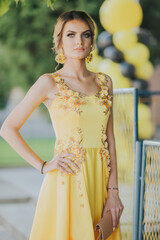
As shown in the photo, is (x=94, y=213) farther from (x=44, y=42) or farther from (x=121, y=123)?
(x=44, y=42)

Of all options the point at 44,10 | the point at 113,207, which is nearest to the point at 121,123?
the point at 113,207

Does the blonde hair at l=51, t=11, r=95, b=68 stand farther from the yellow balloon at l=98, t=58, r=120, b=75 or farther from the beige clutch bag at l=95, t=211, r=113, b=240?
the yellow balloon at l=98, t=58, r=120, b=75

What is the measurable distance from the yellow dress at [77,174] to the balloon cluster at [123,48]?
3.68 metres

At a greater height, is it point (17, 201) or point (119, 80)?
point (119, 80)

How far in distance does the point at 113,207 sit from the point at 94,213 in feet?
0.32

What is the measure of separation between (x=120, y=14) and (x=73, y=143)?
12.7ft

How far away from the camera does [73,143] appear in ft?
6.82

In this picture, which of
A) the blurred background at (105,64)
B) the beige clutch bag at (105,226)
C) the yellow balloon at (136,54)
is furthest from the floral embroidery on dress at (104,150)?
the yellow balloon at (136,54)

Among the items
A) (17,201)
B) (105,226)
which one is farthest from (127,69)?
(105,226)

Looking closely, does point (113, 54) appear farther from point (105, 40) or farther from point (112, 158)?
point (112, 158)

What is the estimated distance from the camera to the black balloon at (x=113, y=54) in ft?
20.5

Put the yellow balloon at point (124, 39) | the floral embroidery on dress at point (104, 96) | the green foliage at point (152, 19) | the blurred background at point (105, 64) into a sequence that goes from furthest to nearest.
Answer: the green foliage at point (152, 19) < the yellow balloon at point (124, 39) < the blurred background at point (105, 64) < the floral embroidery on dress at point (104, 96)

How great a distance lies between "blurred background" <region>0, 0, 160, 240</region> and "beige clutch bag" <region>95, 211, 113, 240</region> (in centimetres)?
104

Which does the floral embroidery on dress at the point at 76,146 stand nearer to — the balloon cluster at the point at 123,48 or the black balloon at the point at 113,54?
the balloon cluster at the point at 123,48
